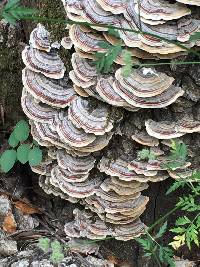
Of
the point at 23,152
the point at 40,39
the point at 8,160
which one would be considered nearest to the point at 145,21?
the point at 40,39

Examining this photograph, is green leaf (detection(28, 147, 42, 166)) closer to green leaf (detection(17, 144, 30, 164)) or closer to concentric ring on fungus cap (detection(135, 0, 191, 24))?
green leaf (detection(17, 144, 30, 164))

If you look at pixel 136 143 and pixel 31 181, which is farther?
pixel 31 181

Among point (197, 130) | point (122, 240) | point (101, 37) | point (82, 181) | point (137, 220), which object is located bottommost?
point (122, 240)

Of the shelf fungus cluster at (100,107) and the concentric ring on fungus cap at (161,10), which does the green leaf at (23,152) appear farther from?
the concentric ring on fungus cap at (161,10)

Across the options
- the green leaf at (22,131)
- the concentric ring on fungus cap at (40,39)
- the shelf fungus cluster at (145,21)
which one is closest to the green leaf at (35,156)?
the green leaf at (22,131)

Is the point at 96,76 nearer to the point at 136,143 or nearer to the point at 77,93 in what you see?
the point at 77,93

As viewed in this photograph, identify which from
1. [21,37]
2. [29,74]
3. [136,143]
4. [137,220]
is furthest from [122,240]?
[21,37]

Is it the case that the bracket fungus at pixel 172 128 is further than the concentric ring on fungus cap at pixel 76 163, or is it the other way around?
the concentric ring on fungus cap at pixel 76 163
